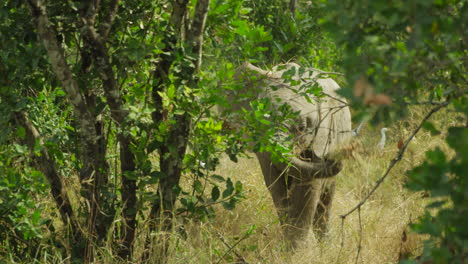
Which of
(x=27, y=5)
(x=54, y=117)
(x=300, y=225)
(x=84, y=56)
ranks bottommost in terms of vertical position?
(x=300, y=225)

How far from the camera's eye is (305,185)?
4.98 meters

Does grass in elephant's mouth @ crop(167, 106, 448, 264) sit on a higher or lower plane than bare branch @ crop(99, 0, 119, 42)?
lower

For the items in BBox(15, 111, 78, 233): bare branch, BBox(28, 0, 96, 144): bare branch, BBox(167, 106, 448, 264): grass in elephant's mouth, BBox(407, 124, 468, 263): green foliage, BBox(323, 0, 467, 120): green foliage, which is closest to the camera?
BBox(407, 124, 468, 263): green foliage

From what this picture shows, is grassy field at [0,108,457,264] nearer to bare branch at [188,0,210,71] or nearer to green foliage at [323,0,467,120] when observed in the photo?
green foliage at [323,0,467,120]

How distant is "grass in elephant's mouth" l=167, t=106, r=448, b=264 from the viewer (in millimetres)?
3695

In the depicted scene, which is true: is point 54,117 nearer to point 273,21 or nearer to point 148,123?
point 148,123

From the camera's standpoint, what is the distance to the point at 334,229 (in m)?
5.22

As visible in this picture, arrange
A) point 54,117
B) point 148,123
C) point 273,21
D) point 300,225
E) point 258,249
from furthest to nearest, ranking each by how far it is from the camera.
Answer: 1. point 273,21
2. point 300,225
3. point 54,117
4. point 258,249
5. point 148,123

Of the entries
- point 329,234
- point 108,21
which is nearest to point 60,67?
point 108,21

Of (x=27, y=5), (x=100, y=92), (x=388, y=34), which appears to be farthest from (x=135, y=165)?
(x=388, y=34)

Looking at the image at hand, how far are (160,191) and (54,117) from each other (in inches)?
66.1

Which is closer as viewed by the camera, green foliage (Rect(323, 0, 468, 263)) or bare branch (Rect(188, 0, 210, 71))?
green foliage (Rect(323, 0, 468, 263))

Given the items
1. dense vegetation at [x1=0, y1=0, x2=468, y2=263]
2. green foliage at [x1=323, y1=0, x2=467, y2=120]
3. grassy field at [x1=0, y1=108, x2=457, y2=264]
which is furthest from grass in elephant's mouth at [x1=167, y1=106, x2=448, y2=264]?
green foliage at [x1=323, y1=0, x2=467, y2=120]

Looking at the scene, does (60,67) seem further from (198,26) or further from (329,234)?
(329,234)
